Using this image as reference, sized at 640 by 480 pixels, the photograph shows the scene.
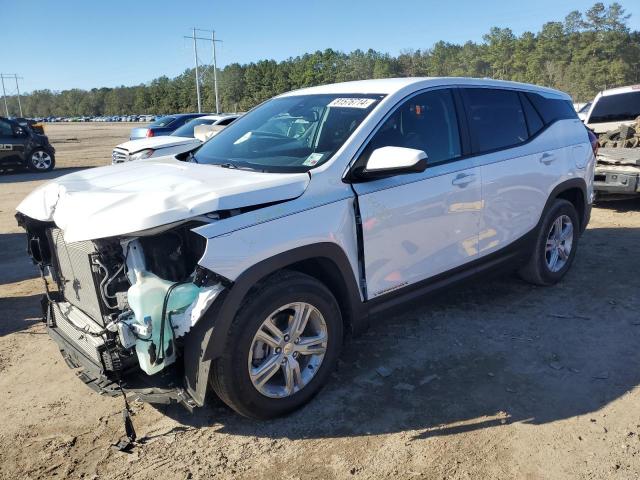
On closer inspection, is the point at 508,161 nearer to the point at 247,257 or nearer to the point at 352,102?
the point at 352,102

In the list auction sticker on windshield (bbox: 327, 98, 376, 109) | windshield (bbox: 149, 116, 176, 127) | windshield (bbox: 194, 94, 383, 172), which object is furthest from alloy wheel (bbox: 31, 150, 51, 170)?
auction sticker on windshield (bbox: 327, 98, 376, 109)

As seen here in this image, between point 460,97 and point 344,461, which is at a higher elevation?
point 460,97

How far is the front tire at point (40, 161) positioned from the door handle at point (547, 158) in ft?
55.2

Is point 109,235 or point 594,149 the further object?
point 594,149

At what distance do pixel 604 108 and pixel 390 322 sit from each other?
28.2ft

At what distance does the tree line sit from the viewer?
59.8 m

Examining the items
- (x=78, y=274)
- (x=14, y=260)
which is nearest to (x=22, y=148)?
(x=14, y=260)

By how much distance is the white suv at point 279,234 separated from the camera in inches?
107

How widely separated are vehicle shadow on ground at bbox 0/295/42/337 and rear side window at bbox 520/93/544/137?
184 inches

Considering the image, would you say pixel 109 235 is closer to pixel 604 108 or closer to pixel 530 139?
pixel 530 139

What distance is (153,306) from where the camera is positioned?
2.65m

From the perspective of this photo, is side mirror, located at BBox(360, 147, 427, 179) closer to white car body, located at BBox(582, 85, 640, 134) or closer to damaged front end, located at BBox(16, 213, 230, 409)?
damaged front end, located at BBox(16, 213, 230, 409)

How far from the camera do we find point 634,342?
407 centimetres

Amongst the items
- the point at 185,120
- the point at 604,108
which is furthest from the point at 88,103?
the point at 604,108
